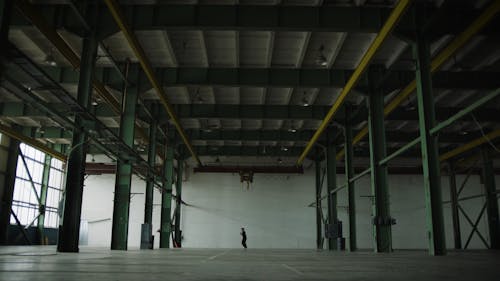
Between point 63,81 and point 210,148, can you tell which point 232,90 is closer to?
point 63,81

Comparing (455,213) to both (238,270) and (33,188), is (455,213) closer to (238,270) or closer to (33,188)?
→ (238,270)

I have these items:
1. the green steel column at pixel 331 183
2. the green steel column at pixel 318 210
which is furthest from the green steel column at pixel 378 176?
the green steel column at pixel 318 210

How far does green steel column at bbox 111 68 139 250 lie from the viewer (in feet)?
66.8

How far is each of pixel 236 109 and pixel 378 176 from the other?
10478 millimetres

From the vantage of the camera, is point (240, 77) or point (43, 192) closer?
point (240, 77)

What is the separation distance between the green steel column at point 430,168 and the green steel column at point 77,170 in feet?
39.6

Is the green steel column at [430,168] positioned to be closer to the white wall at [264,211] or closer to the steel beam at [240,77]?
the steel beam at [240,77]

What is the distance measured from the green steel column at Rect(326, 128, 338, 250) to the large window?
2254 centimetres

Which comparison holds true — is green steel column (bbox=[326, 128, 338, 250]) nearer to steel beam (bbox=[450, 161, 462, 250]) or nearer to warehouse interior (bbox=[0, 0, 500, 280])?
warehouse interior (bbox=[0, 0, 500, 280])

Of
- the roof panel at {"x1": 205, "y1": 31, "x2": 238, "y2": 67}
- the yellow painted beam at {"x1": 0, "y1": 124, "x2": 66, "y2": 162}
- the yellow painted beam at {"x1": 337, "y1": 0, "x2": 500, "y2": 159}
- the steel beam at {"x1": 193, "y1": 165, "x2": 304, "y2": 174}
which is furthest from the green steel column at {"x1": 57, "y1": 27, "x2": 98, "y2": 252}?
the steel beam at {"x1": 193, "y1": 165, "x2": 304, "y2": 174}

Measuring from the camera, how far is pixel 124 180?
21.3 meters

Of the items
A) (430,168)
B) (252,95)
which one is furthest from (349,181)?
(430,168)

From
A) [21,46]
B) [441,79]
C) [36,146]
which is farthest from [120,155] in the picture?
[441,79]

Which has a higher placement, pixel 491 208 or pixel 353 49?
pixel 353 49
